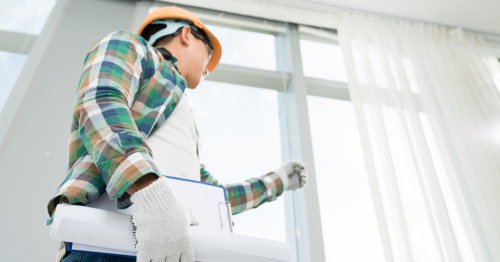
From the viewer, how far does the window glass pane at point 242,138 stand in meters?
1.48

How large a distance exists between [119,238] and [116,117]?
0.68 ft

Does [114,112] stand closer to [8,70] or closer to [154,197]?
[154,197]

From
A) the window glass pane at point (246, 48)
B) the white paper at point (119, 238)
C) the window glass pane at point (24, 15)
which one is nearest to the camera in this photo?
the white paper at point (119, 238)

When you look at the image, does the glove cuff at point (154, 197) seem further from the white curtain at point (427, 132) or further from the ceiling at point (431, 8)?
the ceiling at point (431, 8)

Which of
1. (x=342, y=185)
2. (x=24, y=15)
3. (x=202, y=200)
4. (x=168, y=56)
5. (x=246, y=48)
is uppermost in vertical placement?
(x=246, y=48)

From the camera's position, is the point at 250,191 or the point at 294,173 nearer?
the point at 250,191

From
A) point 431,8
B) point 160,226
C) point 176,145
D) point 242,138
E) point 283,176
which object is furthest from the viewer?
point 431,8

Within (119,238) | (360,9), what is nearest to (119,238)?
(119,238)

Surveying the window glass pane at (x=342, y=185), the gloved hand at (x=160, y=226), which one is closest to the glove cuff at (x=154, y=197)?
the gloved hand at (x=160, y=226)

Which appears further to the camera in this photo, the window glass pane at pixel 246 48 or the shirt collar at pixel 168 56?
the window glass pane at pixel 246 48

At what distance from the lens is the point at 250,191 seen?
3.55 ft

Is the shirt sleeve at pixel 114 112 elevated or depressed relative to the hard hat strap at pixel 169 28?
depressed

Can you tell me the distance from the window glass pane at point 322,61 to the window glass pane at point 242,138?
31 cm

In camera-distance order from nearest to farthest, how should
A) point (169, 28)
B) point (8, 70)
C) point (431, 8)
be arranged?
1. point (169, 28)
2. point (8, 70)
3. point (431, 8)
